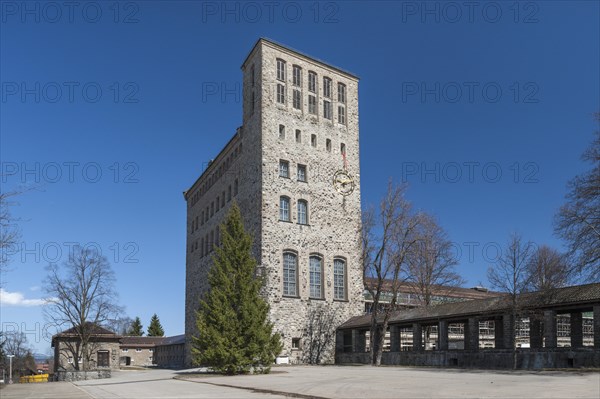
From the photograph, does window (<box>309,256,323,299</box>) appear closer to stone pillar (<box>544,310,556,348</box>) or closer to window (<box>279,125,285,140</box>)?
window (<box>279,125,285,140</box>)

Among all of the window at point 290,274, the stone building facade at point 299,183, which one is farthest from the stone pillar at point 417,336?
the window at point 290,274

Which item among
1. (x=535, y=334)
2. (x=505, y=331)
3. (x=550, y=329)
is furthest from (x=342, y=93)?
(x=550, y=329)

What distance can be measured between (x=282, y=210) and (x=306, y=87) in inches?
421

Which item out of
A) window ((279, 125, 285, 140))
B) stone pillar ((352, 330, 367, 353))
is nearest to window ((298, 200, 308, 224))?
window ((279, 125, 285, 140))

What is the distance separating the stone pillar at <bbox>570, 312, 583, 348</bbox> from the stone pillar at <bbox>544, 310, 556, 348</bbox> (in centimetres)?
293

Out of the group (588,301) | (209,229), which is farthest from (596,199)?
(209,229)

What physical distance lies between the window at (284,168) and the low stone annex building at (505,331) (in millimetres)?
12470

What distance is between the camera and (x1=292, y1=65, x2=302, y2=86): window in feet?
151

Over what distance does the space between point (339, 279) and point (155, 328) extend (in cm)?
7290

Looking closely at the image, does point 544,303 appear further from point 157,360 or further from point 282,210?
point 157,360

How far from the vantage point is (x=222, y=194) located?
53219 mm

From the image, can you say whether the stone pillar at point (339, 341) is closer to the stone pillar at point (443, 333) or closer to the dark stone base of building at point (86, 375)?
the stone pillar at point (443, 333)

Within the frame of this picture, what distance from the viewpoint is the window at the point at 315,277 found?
43.7m

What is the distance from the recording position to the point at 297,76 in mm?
46250
